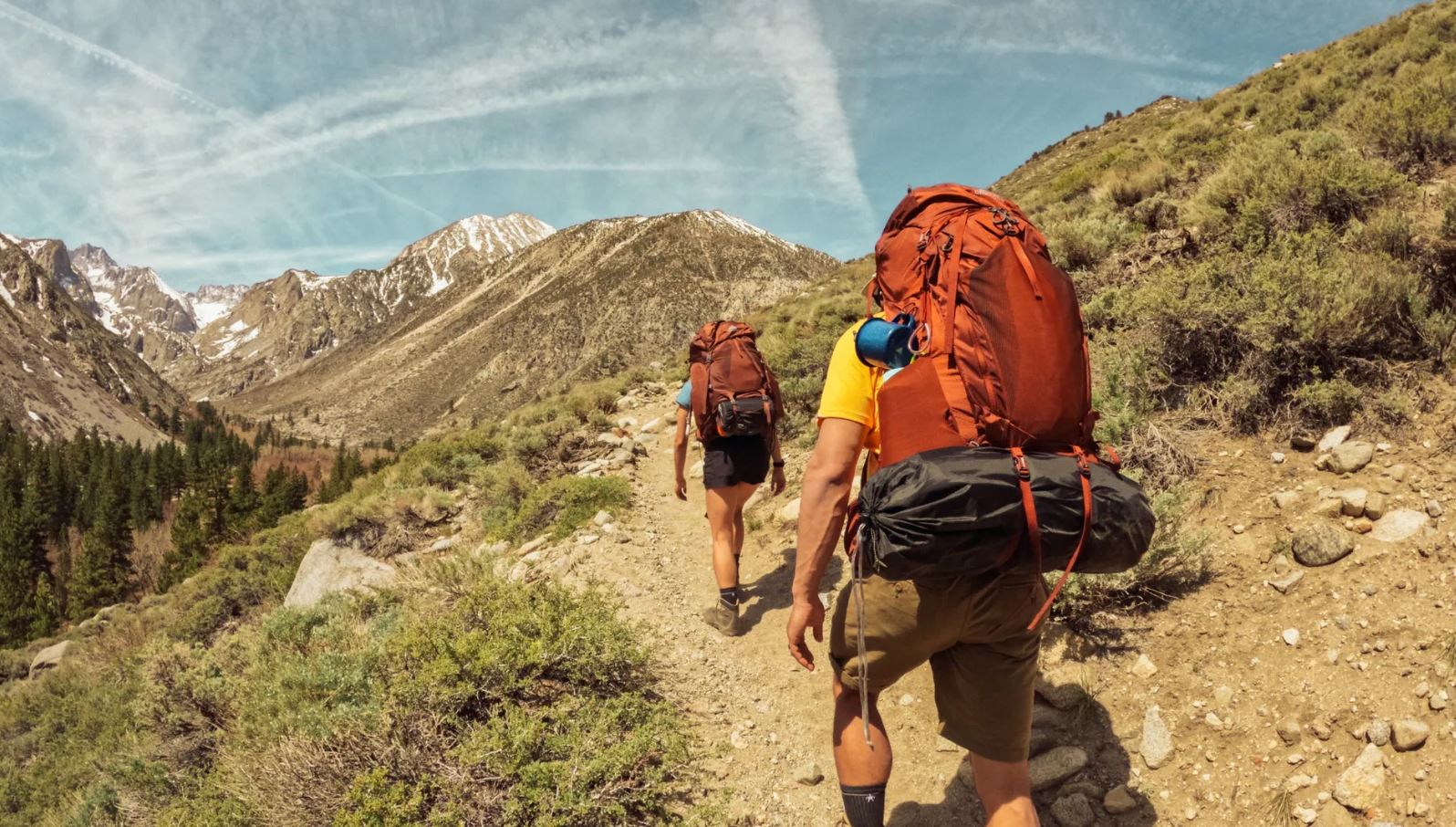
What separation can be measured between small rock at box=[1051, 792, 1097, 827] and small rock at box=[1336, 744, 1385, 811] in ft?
3.03

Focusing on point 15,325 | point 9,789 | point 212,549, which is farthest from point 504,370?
point 15,325

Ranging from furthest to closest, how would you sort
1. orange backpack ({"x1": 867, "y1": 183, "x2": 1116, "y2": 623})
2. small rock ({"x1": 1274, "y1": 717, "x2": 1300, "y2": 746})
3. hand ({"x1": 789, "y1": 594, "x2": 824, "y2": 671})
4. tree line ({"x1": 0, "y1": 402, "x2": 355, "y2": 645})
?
tree line ({"x1": 0, "y1": 402, "x2": 355, "y2": 645})
small rock ({"x1": 1274, "y1": 717, "x2": 1300, "y2": 746})
hand ({"x1": 789, "y1": 594, "x2": 824, "y2": 671})
orange backpack ({"x1": 867, "y1": 183, "x2": 1116, "y2": 623})

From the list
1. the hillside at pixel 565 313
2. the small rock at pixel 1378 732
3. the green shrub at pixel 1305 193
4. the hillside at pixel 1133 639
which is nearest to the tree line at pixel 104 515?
the hillside at pixel 565 313

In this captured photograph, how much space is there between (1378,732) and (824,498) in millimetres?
2485

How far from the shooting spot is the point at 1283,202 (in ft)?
19.3

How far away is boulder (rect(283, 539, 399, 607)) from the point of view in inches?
350

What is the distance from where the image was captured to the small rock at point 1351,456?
3838mm

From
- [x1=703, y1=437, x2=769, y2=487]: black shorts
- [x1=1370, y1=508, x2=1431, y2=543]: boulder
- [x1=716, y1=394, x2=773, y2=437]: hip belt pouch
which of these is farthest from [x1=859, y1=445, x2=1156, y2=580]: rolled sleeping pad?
[x1=703, y1=437, x2=769, y2=487]: black shorts

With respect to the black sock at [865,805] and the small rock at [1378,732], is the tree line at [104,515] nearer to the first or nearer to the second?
the black sock at [865,805]

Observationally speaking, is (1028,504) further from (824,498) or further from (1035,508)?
(824,498)

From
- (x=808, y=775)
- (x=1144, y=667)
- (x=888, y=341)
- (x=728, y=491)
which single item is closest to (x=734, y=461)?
(x=728, y=491)

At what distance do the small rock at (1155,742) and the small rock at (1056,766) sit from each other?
27 cm

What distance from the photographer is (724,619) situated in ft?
17.8

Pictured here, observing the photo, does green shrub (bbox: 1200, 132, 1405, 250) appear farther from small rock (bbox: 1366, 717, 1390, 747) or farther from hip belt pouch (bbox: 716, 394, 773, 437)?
hip belt pouch (bbox: 716, 394, 773, 437)
